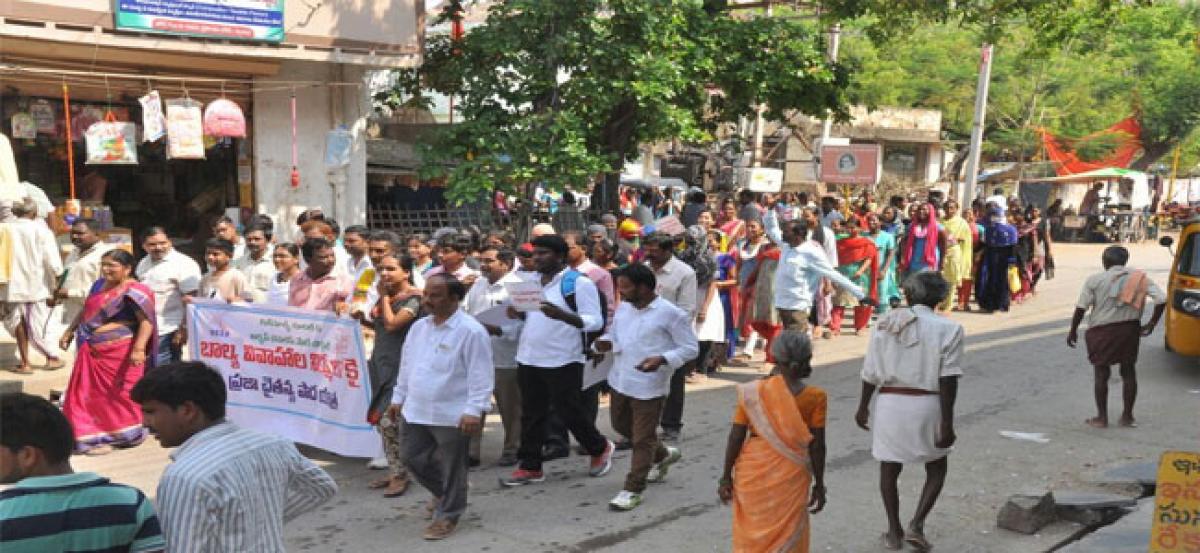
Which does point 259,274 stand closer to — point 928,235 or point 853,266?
point 853,266

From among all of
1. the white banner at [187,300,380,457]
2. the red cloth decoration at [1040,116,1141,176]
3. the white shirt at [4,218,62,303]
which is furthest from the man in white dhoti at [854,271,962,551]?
the red cloth decoration at [1040,116,1141,176]

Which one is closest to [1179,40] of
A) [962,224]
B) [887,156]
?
[887,156]

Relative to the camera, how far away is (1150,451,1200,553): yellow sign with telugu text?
489cm

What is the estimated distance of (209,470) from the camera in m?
3.00

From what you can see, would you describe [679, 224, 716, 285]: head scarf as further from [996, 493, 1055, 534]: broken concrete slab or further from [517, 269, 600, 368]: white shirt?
[996, 493, 1055, 534]: broken concrete slab

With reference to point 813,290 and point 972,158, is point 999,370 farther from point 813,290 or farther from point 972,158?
point 972,158

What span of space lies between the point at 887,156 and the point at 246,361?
103ft

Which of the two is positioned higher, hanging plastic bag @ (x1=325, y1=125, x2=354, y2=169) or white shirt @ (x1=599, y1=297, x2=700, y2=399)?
hanging plastic bag @ (x1=325, y1=125, x2=354, y2=169)

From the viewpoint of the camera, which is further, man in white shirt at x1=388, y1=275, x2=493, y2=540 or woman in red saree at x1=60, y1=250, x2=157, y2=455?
woman in red saree at x1=60, y1=250, x2=157, y2=455

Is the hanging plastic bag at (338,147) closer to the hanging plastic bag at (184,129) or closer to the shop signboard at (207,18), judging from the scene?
the shop signboard at (207,18)

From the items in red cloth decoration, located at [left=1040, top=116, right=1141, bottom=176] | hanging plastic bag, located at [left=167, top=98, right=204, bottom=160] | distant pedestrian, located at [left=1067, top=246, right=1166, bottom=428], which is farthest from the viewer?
red cloth decoration, located at [left=1040, top=116, right=1141, bottom=176]

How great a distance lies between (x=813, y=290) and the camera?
34.1ft

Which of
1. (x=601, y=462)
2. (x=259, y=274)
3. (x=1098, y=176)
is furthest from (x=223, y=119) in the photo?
(x=1098, y=176)

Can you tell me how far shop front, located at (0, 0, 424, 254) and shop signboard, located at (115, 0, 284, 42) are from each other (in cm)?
2
